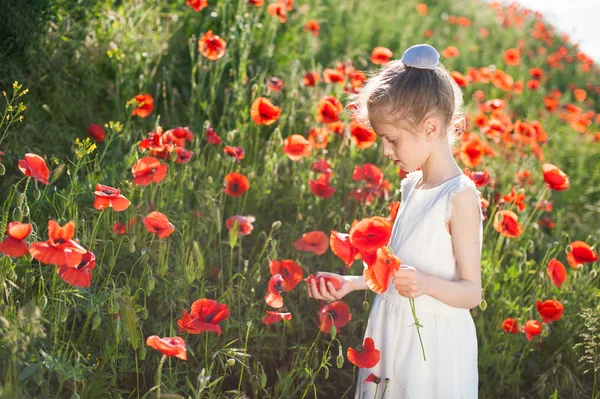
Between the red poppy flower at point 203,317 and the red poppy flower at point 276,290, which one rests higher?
the red poppy flower at point 276,290

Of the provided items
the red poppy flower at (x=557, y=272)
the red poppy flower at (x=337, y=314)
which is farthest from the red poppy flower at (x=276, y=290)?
the red poppy flower at (x=557, y=272)

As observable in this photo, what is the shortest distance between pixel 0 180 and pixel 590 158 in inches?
169

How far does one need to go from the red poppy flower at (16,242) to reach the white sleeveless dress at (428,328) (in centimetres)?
109

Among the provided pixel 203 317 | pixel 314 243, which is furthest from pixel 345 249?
pixel 314 243

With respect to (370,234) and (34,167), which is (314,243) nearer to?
(370,234)

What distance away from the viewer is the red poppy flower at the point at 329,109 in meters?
3.28

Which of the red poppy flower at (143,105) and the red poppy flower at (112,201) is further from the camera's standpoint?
the red poppy flower at (143,105)

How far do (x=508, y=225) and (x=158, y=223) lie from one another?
1.40 meters

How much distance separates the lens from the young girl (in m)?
2.10

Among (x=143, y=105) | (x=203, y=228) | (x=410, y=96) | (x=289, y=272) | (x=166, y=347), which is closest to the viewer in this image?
(x=166, y=347)

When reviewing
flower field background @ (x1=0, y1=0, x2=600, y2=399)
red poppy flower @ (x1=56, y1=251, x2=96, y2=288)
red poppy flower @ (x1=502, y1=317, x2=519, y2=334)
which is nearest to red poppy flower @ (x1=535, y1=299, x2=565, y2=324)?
flower field background @ (x1=0, y1=0, x2=600, y2=399)

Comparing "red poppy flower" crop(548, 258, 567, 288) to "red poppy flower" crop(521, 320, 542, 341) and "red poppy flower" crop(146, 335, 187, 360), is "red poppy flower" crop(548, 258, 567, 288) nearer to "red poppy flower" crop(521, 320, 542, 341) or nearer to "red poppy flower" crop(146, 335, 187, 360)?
"red poppy flower" crop(521, 320, 542, 341)

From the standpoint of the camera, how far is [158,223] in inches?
84.9

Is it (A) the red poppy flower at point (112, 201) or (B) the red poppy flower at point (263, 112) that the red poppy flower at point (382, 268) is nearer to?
(A) the red poppy flower at point (112, 201)
